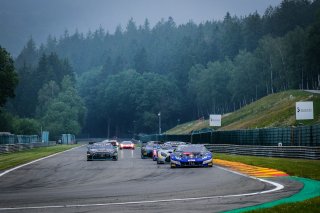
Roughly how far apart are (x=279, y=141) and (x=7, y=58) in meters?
43.3

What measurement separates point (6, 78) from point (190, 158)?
47380 millimetres

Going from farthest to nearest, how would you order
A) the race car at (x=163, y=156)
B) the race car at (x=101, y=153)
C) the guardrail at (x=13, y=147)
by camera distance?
the guardrail at (x=13, y=147) < the race car at (x=101, y=153) < the race car at (x=163, y=156)

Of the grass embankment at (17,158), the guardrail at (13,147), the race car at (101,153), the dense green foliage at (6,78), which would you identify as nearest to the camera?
the grass embankment at (17,158)

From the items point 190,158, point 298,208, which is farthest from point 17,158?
point 298,208

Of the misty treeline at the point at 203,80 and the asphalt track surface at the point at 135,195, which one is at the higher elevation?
the misty treeline at the point at 203,80

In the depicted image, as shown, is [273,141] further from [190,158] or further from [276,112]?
[276,112]

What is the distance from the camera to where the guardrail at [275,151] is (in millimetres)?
29655

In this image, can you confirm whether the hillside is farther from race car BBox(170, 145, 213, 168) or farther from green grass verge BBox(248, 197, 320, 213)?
green grass verge BBox(248, 197, 320, 213)

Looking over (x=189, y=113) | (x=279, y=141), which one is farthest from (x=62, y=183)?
(x=189, y=113)

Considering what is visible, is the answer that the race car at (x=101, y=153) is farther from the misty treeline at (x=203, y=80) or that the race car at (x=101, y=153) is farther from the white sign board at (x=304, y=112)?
the misty treeline at (x=203, y=80)

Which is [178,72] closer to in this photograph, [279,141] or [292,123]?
[292,123]

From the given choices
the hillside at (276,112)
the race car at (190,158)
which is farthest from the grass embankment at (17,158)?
the hillside at (276,112)

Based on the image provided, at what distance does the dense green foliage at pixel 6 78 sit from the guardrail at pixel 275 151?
31.6 meters

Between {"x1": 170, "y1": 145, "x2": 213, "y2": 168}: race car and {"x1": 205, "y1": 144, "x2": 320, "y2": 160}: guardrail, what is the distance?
5683 millimetres
